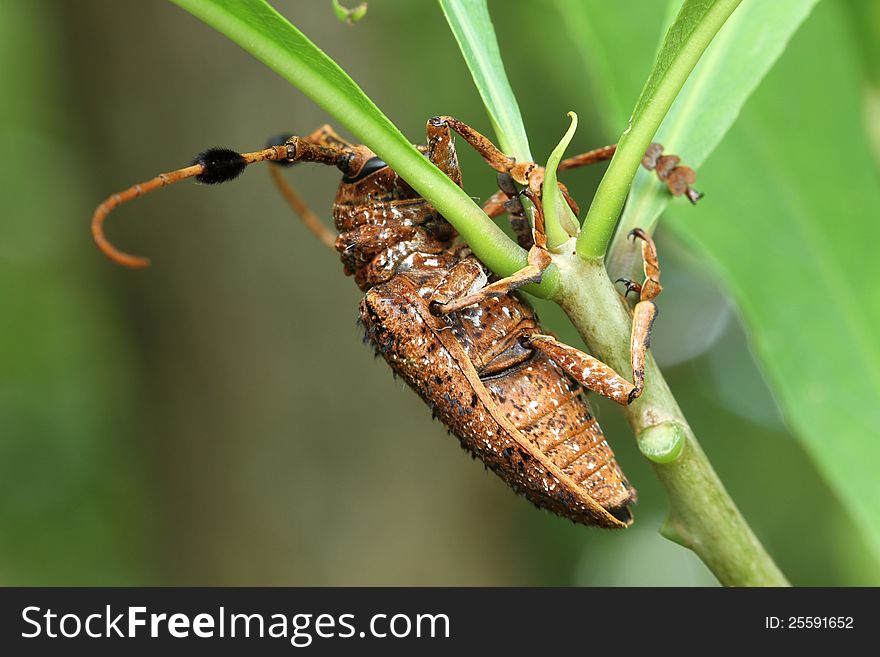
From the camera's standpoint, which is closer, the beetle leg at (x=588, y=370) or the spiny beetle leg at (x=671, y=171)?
the beetle leg at (x=588, y=370)

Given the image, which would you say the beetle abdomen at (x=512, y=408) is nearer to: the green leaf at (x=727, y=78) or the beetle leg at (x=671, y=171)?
the beetle leg at (x=671, y=171)

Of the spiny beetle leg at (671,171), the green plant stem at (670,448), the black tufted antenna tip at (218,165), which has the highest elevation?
the black tufted antenna tip at (218,165)

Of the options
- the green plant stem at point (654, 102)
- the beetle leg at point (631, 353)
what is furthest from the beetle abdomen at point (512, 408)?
the green plant stem at point (654, 102)

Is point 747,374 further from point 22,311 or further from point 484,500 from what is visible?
point 22,311

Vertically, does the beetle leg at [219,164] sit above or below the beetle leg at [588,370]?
above

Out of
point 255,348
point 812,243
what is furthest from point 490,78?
point 255,348

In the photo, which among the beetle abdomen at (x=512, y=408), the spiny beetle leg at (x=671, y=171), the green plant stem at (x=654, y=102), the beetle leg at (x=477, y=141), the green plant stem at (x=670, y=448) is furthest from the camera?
the beetle abdomen at (x=512, y=408)

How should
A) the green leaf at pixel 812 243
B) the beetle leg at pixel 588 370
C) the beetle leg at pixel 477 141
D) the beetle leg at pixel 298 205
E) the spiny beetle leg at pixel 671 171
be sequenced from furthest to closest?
the beetle leg at pixel 298 205
the green leaf at pixel 812 243
the spiny beetle leg at pixel 671 171
the beetle leg at pixel 477 141
the beetle leg at pixel 588 370

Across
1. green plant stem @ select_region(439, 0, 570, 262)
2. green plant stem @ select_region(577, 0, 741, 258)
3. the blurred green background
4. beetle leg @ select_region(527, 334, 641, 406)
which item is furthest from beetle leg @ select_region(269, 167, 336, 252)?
the blurred green background
